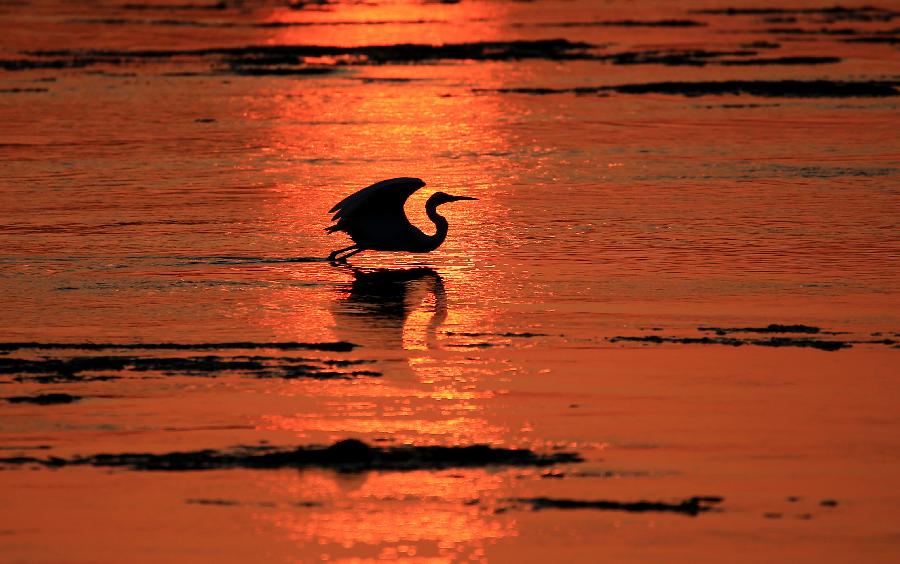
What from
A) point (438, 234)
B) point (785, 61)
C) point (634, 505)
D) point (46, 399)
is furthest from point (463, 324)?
point (785, 61)


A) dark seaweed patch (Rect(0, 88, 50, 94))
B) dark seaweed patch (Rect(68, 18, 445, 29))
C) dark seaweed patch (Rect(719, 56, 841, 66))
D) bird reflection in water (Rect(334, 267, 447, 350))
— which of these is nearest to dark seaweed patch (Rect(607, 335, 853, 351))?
bird reflection in water (Rect(334, 267, 447, 350))

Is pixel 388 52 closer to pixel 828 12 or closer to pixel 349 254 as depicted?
pixel 828 12

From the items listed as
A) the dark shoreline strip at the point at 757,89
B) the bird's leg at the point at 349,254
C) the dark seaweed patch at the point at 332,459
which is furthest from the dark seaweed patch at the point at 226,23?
the dark seaweed patch at the point at 332,459

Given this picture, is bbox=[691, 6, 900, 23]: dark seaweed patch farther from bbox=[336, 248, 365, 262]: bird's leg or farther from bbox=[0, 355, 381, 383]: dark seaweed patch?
bbox=[0, 355, 381, 383]: dark seaweed patch

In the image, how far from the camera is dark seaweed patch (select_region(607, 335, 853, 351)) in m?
12.4

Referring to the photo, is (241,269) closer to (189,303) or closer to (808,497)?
(189,303)

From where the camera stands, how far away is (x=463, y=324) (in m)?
13.5

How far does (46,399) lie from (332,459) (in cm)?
222

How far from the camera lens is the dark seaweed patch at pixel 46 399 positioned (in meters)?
10.9

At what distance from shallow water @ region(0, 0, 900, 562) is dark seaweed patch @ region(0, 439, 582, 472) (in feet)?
0.16

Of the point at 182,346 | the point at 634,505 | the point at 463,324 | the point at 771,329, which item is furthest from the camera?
the point at 463,324

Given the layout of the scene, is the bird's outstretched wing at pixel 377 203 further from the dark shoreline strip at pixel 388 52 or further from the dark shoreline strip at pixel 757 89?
the dark shoreline strip at pixel 388 52

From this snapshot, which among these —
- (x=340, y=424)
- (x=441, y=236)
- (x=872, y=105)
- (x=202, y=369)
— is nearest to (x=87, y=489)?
(x=340, y=424)

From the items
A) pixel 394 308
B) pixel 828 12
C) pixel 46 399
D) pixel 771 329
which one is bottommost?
pixel 46 399
